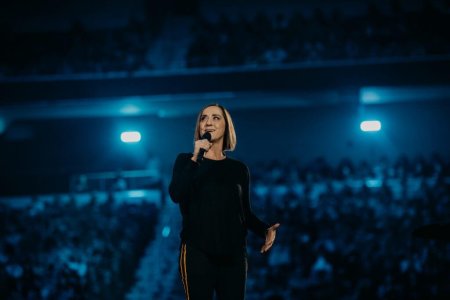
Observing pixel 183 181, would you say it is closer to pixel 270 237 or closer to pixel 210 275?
pixel 210 275

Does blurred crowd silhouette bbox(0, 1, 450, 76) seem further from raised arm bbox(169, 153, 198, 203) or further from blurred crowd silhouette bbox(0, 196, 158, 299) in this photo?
raised arm bbox(169, 153, 198, 203)

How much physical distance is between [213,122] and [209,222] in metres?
0.47

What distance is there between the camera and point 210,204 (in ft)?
8.55

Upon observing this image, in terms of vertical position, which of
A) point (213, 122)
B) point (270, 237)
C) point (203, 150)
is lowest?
point (270, 237)

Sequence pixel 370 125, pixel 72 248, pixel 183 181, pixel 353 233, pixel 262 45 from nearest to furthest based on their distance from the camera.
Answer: pixel 183 181, pixel 353 233, pixel 72 248, pixel 262 45, pixel 370 125

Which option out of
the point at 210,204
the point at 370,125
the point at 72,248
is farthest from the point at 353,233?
the point at 210,204

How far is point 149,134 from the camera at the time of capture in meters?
16.7

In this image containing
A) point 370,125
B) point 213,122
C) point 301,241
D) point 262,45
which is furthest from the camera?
point 370,125

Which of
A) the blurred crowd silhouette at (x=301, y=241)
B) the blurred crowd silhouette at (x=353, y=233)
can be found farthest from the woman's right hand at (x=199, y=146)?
the blurred crowd silhouette at (x=301, y=241)

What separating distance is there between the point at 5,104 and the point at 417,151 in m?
10.8

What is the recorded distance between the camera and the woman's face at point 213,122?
2.73 meters

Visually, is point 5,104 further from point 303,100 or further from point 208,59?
point 303,100

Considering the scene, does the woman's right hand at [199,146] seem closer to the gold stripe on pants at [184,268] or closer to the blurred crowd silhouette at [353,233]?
the gold stripe on pants at [184,268]

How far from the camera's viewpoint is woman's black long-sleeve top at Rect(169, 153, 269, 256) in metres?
2.56
